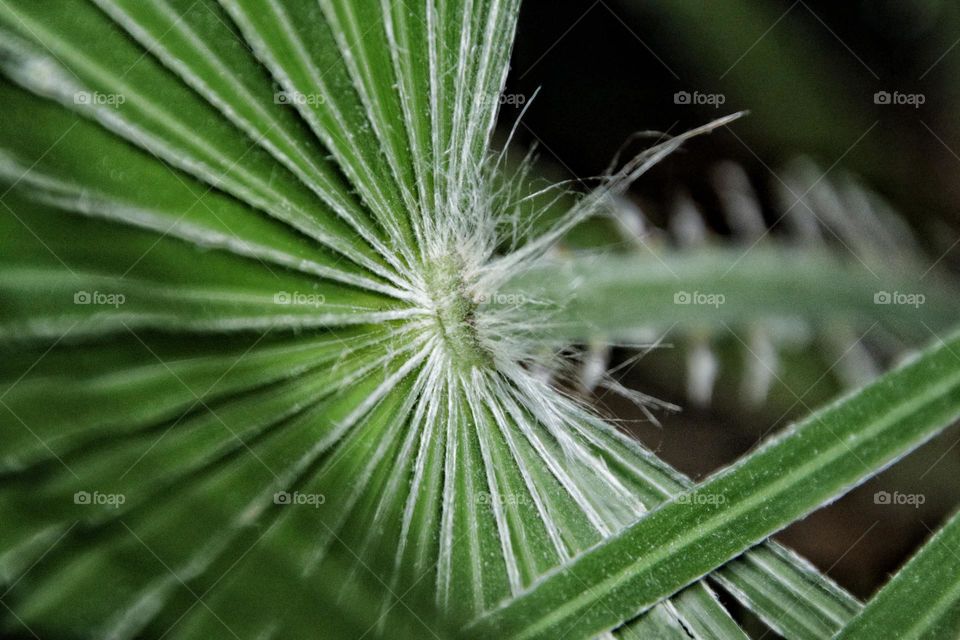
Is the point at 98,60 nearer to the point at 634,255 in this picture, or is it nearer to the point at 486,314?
the point at 486,314

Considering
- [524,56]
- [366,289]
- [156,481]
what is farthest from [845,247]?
[156,481]
